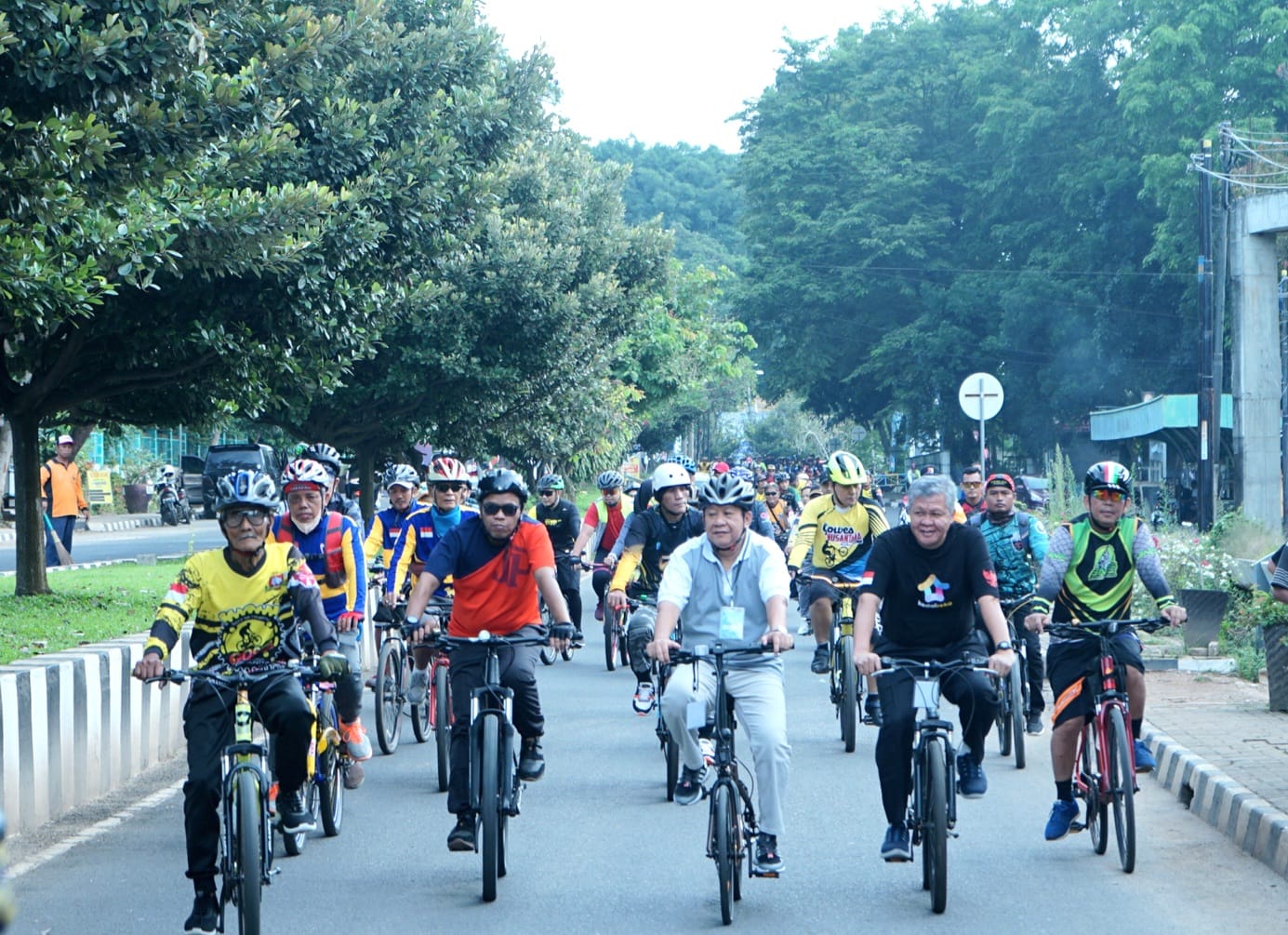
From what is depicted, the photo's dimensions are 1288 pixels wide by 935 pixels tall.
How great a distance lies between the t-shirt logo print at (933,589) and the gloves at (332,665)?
2436 mm

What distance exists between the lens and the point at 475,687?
766 cm

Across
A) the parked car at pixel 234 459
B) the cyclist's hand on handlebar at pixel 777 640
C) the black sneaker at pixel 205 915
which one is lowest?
the black sneaker at pixel 205 915

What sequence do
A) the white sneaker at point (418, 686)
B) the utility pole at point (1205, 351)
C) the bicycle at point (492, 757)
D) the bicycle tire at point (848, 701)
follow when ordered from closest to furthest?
the bicycle at point (492, 757) < the bicycle tire at point (848, 701) < the white sneaker at point (418, 686) < the utility pole at point (1205, 351)

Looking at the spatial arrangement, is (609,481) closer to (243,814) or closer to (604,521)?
(604,521)

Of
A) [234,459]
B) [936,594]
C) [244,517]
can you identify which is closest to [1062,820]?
[936,594]

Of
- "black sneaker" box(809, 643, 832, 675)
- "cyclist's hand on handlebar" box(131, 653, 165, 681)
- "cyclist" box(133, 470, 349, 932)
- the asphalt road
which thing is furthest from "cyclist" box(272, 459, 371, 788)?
"black sneaker" box(809, 643, 832, 675)

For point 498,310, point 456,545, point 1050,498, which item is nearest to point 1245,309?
point 1050,498

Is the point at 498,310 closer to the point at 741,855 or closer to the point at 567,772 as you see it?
the point at 567,772

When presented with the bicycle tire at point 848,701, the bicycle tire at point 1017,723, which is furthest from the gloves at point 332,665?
the bicycle tire at point 1017,723

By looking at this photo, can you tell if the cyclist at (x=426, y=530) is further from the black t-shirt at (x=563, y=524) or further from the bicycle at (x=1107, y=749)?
the black t-shirt at (x=563, y=524)

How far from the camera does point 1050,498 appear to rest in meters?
24.7

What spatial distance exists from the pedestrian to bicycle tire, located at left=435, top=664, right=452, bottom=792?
45.9 feet

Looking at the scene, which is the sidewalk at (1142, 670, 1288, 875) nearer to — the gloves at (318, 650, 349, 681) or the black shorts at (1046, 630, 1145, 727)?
the black shorts at (1046, 630, 1145, 727)

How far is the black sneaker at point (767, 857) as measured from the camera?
6.77 m
